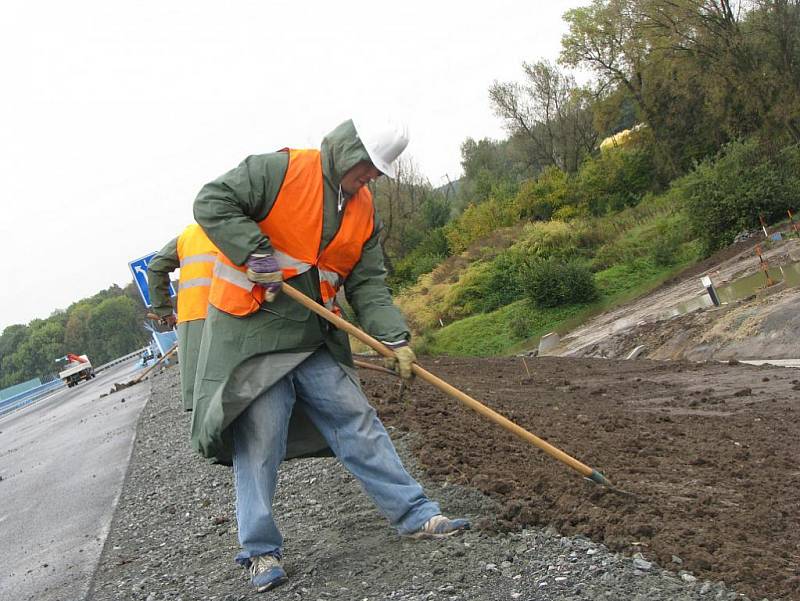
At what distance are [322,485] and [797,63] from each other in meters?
34.9

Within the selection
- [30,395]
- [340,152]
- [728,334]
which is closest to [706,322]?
[728,334]

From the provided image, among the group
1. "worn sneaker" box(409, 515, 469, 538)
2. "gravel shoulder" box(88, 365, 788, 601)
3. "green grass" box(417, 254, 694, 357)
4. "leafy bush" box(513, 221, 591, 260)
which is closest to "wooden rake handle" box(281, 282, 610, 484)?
"gravel shoulder" box(88, 365, 788, 601)

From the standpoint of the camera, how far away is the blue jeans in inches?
165

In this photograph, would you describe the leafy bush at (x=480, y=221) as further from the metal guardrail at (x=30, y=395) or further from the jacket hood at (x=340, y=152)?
the jacket hood at (x=340, y=152)

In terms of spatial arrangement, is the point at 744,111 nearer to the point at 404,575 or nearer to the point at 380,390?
the point at 380,390

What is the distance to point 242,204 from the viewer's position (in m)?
4.23

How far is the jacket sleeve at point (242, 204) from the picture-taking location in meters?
4.14

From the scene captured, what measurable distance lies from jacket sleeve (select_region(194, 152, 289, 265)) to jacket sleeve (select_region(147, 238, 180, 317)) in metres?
1.14

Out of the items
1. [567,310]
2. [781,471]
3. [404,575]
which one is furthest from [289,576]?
[567,310]

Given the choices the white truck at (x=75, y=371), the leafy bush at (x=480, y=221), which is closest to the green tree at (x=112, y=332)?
the white truck at (x=75, y=371)

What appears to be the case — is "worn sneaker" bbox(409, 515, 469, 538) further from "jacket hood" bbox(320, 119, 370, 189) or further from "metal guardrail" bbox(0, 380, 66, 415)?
"metal guardrail" bbox(0, 380, 66, 415)

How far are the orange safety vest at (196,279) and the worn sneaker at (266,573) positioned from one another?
129cm

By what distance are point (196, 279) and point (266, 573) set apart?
62.9 inches

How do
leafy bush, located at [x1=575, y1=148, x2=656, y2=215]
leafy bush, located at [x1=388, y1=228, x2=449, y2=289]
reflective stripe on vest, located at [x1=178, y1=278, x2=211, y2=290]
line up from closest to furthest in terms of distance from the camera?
reflective stripe on vest, located at [x1=178, y1=278, x2=211, y2=290], leafy bush, located at [x1=575, y1=148, x2=656, y2=215], leafy bush, located at [x1=388, y1=228, x2=449, y2=289]
